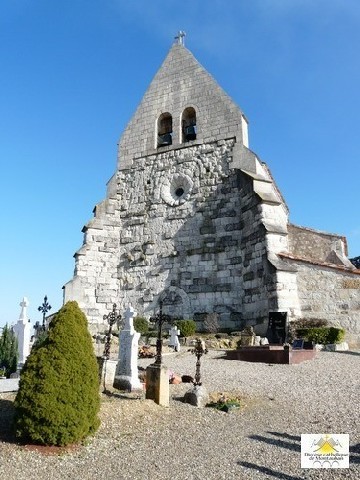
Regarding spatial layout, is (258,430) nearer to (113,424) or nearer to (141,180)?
(113,424)

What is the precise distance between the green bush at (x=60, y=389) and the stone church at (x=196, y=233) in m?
9.60

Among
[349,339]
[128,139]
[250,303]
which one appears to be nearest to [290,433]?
[349,339]

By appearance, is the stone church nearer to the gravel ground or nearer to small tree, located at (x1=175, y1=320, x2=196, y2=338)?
small tree, located at (x1=175, y1=320, x2=196, y2=338)

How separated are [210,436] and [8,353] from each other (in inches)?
386

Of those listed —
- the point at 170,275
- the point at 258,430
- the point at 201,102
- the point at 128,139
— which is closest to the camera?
the point at 258,430

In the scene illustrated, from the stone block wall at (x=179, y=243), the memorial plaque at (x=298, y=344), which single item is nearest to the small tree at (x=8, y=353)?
the stone block wall at (x=179, y=243)

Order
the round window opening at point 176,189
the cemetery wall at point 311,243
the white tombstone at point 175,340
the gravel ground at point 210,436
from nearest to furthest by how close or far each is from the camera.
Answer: the gravel ground at point 210,436 → the white tombstone at point 175,340 → the cemetery wall at point 311,243 → the round window opening at point 176,189

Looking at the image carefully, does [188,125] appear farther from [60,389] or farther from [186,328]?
[60,389]

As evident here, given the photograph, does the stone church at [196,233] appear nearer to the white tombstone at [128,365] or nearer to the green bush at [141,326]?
the green bush at [141,326]

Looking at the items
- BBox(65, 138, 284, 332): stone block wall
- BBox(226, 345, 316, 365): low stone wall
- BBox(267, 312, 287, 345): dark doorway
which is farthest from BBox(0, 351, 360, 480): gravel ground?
BBox(65, 138, 284, 332): stone block wall

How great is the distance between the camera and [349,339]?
14117mm

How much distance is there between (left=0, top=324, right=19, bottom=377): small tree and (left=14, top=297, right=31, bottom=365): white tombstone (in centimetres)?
47

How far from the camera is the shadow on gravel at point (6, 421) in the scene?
5.71 metres

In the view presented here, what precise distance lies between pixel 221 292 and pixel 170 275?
242cm
